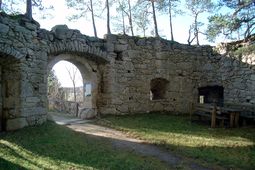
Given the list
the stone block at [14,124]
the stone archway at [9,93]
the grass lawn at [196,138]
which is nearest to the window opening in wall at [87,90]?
the grass lawn at [196,138]

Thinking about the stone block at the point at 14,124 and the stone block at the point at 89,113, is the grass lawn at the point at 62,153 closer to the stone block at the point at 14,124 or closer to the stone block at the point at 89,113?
the stone block at the point at 14,124

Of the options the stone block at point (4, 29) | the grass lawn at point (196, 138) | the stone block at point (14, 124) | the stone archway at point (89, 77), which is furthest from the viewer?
the stone archway at point (89, 77)

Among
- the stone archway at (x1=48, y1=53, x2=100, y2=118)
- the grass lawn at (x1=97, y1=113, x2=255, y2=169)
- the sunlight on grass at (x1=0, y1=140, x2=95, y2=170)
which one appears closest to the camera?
the sunlight on grass at (x1=0, y1=140, x2=95, y2=170)

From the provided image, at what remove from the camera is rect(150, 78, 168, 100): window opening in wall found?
1100 centimetres

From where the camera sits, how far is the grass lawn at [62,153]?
457 cm

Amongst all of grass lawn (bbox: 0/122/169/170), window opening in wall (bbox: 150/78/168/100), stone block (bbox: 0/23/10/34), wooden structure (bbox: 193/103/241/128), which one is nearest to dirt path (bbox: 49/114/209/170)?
grass lawn (bbox: 0/122/169/170)

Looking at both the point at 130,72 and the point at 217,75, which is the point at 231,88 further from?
the point at 130,72

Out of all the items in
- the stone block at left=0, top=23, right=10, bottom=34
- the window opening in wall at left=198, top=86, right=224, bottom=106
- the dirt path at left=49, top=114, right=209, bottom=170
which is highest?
the stone block at left=0, top=23, right=10, bottom=34

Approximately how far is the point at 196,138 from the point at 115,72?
4.09 m

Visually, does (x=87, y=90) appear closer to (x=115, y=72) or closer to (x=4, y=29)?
(x=115, y=72)

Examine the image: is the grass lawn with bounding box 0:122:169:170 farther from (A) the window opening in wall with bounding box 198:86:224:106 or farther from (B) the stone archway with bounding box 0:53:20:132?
(A) the window opening in wall with bounding box 198:86:224:106

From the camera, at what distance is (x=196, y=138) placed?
6703 mm

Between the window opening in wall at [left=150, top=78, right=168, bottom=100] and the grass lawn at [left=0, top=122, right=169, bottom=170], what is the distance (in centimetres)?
486

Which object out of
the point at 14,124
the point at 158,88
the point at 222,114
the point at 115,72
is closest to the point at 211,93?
the point at 158,88
